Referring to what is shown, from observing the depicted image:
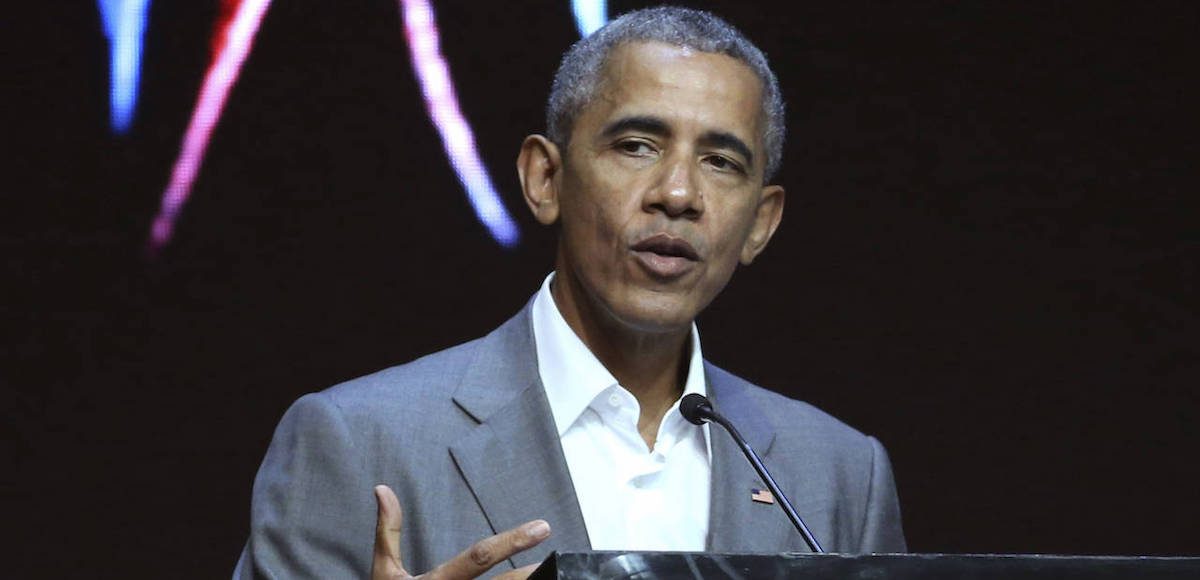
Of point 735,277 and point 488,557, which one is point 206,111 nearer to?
point 735,277

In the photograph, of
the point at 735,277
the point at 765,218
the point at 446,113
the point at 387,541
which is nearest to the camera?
the point at 387,541

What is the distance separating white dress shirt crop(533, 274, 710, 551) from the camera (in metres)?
2.54

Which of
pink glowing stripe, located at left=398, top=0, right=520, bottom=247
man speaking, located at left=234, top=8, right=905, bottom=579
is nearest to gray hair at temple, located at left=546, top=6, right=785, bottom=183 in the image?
man speaking, located at left=234, top=8, right=905, bottom=579

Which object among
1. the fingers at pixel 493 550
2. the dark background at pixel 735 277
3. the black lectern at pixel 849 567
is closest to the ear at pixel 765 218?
the dark background at pixel 735 277

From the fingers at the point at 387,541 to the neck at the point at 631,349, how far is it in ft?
2.29

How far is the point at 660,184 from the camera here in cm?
257

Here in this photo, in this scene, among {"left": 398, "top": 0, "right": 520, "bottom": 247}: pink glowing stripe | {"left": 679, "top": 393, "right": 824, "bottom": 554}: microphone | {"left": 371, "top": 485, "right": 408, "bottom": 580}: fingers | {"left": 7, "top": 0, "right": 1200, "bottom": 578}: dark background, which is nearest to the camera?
{"left": 371, "top": 485, "right": 408, "bottom": 580}: fingers

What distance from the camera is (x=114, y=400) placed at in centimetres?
312

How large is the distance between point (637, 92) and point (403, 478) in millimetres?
639

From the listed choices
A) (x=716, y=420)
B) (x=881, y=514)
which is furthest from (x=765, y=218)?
(x=716, y=420)

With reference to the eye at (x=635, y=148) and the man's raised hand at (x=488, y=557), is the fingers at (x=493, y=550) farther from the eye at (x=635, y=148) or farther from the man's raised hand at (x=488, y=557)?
the eye at (x=635, y=148)

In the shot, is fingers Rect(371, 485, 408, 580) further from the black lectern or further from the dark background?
the dark background

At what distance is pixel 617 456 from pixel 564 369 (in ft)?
0.47

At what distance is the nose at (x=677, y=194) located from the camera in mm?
2551
